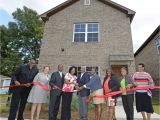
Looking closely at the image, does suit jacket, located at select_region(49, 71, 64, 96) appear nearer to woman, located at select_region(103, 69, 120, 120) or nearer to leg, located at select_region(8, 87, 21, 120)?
leg, located at select_region(8, 87, 21, 120)

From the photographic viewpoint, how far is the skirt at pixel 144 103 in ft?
23.9

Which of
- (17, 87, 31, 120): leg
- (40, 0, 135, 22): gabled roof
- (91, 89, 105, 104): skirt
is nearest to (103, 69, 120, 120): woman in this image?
(91, 89, 105, 104): skirt

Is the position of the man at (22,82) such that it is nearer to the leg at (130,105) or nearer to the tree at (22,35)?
the leg at (130,105)

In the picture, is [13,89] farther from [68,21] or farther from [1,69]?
[1,69]

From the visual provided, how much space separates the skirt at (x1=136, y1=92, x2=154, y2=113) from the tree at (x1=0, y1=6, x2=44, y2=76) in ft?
111

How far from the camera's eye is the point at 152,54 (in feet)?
78.8

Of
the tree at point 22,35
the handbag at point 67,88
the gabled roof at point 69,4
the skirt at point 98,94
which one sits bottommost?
the skirt at point 98,94

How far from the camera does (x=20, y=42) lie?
4069 centimetres

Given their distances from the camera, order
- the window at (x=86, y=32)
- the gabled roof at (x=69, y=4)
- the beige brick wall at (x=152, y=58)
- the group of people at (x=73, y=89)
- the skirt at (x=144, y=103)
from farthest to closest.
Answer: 1. the beige brick wall at (x=152, y=58)
2. the window at (x=86, y=32)
3. the gabled roof at (x=69, y=4)
4. the group of people at (x=73, y=89)
5. the skirt at (x=144, y=103)

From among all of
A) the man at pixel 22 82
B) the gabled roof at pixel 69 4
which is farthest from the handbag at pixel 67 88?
the gabled roof at pixel 69 4

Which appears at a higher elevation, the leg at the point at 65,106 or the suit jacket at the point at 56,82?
the suit jacket at the point at 56,82

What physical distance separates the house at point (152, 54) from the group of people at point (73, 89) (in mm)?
14790

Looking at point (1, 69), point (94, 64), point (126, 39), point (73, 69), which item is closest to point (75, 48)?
point (94, 64)

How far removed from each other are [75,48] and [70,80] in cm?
997
